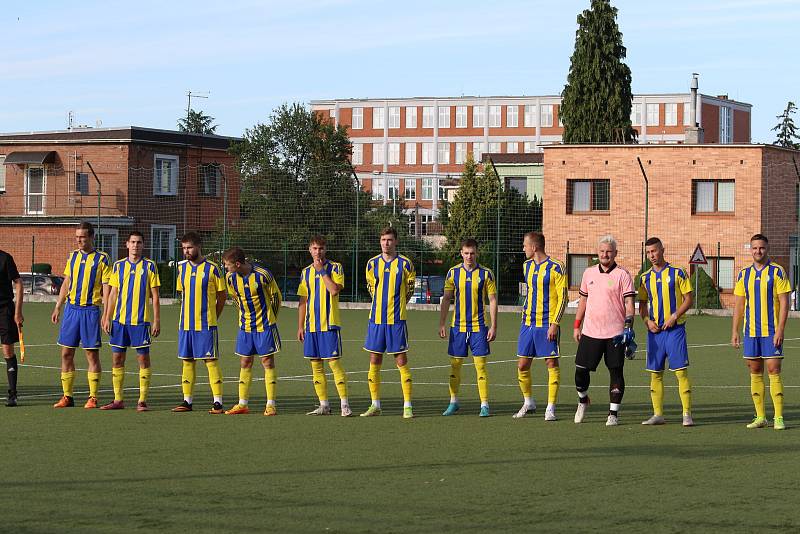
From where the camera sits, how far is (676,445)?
12.5 m

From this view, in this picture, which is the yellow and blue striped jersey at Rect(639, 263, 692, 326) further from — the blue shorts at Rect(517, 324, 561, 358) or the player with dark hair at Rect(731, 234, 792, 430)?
the blue shorts at Rect(517, 324, 561, 358)

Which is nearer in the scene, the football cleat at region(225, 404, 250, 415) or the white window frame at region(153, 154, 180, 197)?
the football cleat at region(225, 404, 250, 415)

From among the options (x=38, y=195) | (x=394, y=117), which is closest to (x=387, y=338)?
(x=38, y=195)

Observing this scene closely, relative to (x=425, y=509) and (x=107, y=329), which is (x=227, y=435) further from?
(x=425, y=509)

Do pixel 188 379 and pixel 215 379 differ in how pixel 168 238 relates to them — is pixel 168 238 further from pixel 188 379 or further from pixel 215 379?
pixel 215 379

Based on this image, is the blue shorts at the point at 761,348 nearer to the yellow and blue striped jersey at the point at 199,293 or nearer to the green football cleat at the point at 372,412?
the green football cleat at the point at 372,412

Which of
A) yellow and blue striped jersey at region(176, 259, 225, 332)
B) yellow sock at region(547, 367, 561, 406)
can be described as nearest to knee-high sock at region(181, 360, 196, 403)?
yellow and blue striped jersey at region(176, 259, 225, 332)

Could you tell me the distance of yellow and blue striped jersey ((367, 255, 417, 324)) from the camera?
14945 mm

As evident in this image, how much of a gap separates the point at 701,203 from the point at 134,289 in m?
39.9

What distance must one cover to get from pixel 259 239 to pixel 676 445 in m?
38.0

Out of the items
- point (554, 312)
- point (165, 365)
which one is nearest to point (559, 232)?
point (165, 365)

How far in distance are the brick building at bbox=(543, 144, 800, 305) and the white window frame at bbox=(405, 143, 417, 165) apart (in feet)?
222

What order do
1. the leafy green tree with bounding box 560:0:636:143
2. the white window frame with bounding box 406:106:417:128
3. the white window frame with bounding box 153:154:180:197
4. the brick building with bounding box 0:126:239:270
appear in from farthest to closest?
the white window frame with bounding box 406:106:417:128 < the leafy green tree with bounding box 560:0:636:143 < the white window frame with bounding box 153:154:180:197 < the brick building with bounding box 0:126:239:270

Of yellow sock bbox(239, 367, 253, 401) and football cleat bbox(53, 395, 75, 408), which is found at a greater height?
yellow sock bbox(239, 367, 253, 401)
